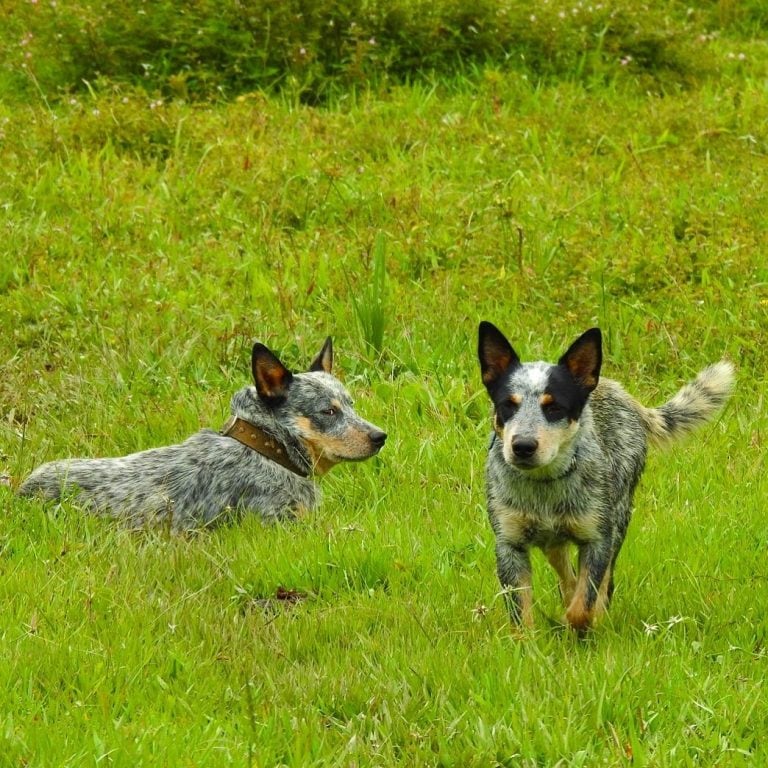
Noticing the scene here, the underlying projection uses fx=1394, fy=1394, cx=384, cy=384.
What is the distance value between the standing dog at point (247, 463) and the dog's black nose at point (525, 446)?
2.09 m

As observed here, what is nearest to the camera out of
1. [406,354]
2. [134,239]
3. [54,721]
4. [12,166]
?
[54,721]

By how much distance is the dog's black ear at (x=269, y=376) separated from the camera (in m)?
7.80

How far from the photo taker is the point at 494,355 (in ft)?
19.8

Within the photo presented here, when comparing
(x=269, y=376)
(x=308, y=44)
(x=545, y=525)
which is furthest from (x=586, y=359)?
(x=308, y=44)

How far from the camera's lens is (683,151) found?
1221 centimetres

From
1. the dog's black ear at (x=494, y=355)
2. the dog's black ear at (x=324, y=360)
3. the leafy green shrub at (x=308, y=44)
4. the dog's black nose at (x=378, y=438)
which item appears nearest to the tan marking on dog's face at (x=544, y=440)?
the dog's black ear at (x=494, y=355)

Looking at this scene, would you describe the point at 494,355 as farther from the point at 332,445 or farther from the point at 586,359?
the point at 332,445

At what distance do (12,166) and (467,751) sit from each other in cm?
856

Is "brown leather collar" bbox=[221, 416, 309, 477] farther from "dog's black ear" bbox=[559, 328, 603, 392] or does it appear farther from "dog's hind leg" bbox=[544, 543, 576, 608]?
"dog's black ear" bbox=[559, 328, 603, 392]

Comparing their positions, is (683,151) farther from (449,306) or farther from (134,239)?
(134,239)

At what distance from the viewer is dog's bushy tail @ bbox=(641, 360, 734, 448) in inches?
267

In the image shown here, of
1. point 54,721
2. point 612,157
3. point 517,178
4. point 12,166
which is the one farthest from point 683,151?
point 54,721

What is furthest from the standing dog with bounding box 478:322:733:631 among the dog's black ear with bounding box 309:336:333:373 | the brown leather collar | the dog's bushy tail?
the dog's black ear with bounding box 309:336:333:373

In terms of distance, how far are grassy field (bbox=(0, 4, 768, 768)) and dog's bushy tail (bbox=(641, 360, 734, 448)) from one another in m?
0.45
